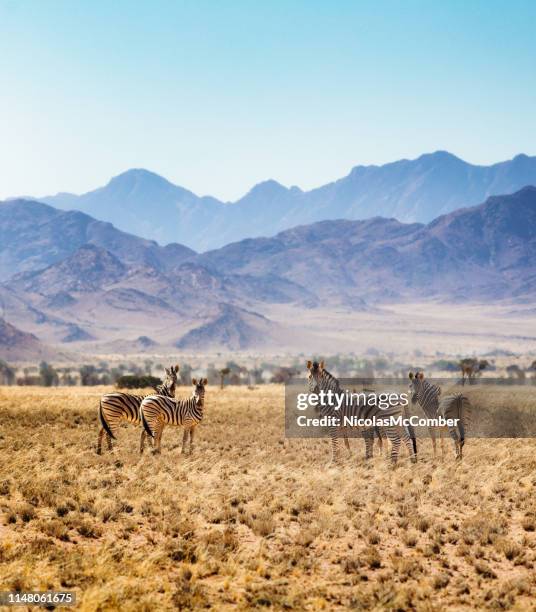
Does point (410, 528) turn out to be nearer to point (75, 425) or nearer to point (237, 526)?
point (237, 526)

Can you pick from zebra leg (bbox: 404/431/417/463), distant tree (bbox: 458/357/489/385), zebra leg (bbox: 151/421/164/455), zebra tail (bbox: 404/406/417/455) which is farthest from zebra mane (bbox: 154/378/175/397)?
distant tree (bbox: 458/357/489/385)

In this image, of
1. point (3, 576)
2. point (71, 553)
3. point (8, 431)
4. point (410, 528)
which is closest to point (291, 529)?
point (410, 528)

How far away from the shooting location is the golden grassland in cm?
1159

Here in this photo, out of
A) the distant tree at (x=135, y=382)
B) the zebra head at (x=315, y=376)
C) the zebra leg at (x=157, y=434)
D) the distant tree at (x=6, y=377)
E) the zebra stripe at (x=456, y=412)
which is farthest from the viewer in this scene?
the distant tree at (x=6, y=377)

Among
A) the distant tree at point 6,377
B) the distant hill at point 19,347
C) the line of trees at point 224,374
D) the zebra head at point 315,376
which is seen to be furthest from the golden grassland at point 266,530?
the distant hill at point 19,347

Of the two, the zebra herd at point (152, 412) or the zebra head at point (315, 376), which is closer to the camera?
the zebra head at point (315, 376)

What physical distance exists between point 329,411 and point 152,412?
4.97 metres

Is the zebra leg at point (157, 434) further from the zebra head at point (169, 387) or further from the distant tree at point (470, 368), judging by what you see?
the distant tree at point (470, 368)

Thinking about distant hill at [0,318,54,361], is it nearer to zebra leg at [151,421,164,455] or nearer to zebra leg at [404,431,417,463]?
zebra leg at [151,421,164,455]

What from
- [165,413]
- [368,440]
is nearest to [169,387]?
[165,413]

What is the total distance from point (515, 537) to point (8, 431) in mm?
17830

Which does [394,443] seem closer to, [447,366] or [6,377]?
[6,377]

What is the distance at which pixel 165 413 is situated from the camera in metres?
21.0

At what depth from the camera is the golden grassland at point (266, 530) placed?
11586 mm
